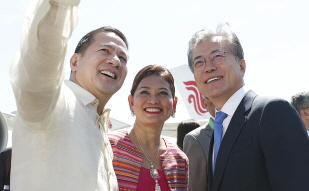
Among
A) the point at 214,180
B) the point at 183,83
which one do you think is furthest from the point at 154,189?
the point at 183,83

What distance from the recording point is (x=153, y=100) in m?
3.20

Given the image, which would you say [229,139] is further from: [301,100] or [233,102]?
[301,100]

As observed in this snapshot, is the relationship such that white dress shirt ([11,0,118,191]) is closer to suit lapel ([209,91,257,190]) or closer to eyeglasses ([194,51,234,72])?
suit lapel ([209,91,257,190])

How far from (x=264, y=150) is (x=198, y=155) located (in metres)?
1.65

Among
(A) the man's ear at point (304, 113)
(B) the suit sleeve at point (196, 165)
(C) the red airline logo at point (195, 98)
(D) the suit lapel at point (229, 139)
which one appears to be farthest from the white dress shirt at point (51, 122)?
(C) the red airline logo at point (195, 98)

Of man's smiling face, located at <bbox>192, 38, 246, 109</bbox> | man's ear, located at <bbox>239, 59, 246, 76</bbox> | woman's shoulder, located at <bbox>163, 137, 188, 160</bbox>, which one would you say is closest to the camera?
man's smiling face, located at <bbox>192, 38, 246, 109</bbox>

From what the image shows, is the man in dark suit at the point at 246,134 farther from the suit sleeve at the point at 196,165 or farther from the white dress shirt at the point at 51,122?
the suit sleeve at the point at 196,165

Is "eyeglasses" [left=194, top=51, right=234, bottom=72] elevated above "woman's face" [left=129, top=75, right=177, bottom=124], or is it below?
above

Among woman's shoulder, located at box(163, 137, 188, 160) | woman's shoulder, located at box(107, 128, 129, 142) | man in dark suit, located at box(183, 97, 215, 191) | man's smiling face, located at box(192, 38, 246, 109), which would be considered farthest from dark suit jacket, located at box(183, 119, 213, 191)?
man's smiling face, located at box(192, 38, 246, 109)

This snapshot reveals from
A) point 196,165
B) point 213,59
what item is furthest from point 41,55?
point 196,165

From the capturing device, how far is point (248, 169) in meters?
2.22

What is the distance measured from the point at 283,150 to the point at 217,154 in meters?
0.51

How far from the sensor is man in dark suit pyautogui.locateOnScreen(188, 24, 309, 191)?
6.77ft

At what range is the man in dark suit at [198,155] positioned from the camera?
Result: 3635mm
